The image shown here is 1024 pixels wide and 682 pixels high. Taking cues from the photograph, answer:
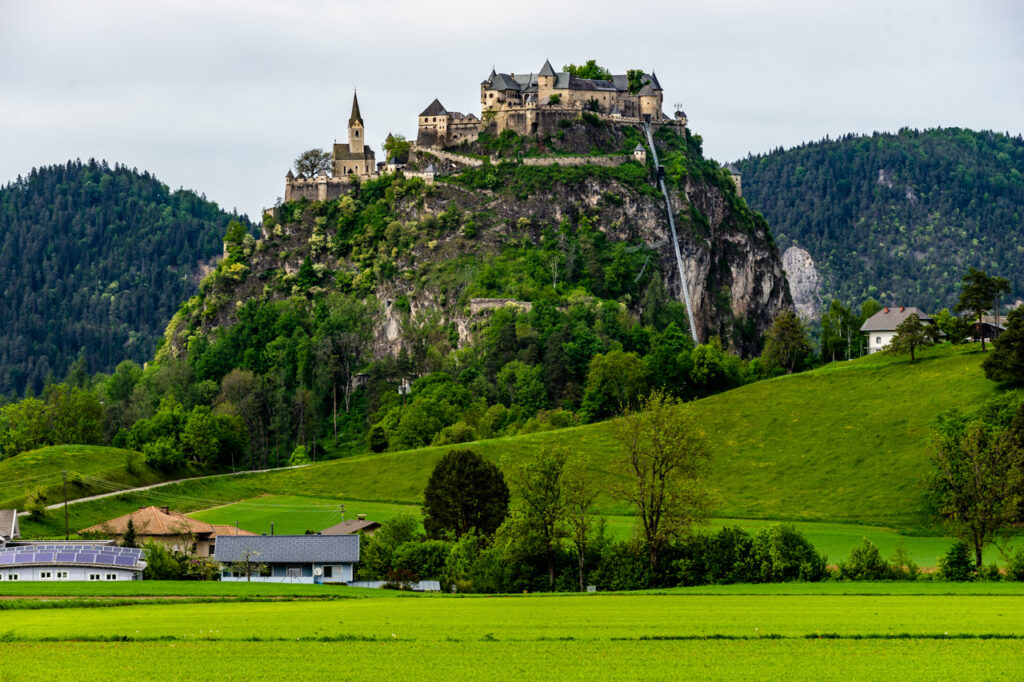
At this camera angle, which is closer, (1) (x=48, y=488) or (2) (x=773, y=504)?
(2) (x=773, y=504)

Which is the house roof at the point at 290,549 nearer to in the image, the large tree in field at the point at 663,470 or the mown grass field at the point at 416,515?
the mown grass field at the point at 416,515

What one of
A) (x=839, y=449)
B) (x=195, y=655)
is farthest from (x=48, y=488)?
(x=195, y=655)

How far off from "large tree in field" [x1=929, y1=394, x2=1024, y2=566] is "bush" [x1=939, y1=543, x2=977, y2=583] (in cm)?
414

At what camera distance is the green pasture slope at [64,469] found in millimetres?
117312

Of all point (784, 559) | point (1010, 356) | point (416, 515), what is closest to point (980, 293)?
point (1010, 356)

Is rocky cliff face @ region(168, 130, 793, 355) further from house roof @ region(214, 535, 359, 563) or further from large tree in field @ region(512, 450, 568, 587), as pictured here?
large tree in field @ region(512, 450, 568, 587)

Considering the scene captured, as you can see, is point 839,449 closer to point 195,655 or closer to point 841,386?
point 841,386

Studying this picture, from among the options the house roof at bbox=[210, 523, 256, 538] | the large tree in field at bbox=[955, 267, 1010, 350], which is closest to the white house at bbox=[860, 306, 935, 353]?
the large tree in field at bbox=[955, 267, 1010, 350]

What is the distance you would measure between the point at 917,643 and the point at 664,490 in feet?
121

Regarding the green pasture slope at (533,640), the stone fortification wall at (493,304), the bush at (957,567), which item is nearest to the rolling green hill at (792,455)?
the bush at (957,567)

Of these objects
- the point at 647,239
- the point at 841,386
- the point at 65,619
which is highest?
the point at 647,239

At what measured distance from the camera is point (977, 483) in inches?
3036

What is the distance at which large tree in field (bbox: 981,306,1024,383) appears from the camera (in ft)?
369

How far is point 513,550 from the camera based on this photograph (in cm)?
7419
